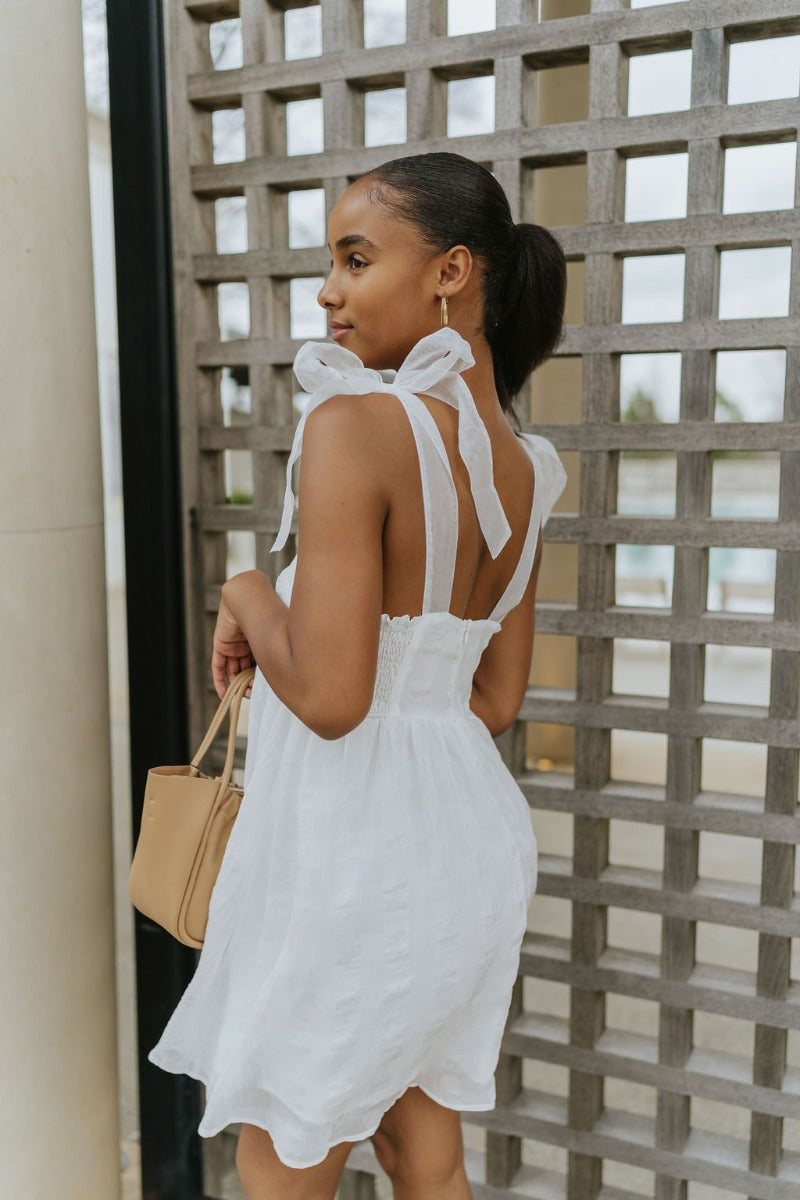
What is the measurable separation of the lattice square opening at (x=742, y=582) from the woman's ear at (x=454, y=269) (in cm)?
611

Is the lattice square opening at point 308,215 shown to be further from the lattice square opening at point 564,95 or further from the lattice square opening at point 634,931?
the lattice square opening at point 634,931

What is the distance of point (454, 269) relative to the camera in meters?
1.27

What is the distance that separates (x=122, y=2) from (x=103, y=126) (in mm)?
246

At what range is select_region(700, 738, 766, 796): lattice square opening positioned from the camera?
540cm

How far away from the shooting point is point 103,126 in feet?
6.99

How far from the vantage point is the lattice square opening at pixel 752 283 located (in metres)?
6.04

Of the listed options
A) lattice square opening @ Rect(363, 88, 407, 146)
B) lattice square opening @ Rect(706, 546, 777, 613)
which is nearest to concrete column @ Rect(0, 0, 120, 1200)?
lattice square opening @ Rect(363, 88, 407, 146)

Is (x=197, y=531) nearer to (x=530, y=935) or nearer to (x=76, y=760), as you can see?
(x=76, y=760)

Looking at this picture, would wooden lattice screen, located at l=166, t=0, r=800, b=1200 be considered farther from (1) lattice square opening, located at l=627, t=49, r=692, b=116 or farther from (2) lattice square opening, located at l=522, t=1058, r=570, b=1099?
(1) lattice square opening, located at l=627, t=49, r=692, b=116

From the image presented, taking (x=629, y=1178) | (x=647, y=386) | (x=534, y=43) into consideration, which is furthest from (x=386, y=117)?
(x=647, y=386)

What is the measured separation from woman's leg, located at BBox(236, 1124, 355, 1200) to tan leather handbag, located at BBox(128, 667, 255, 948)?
0.85ft

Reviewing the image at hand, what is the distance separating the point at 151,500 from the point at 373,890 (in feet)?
3.57

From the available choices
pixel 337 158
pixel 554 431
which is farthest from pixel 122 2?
pixel 554 431

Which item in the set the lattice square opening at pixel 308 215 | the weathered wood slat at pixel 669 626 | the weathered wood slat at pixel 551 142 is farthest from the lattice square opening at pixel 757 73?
the weathered wood slat at pixel 669 626
